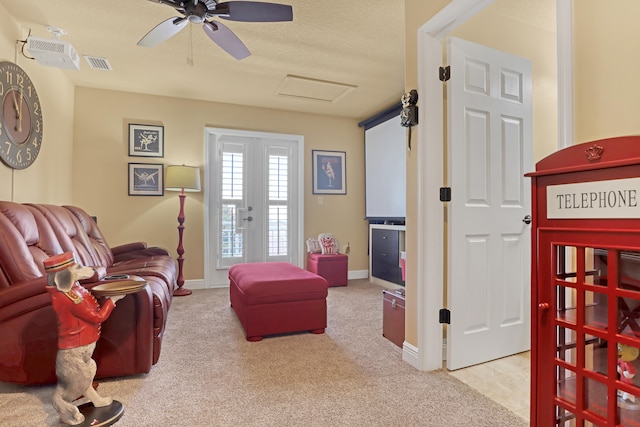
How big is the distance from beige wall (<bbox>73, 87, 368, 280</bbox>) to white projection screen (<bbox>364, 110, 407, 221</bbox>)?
677mm

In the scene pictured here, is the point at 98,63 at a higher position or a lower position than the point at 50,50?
higher

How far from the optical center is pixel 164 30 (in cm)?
218

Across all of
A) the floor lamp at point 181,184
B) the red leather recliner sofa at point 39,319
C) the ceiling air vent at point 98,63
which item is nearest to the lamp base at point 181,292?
the floor lamp at point 181,184

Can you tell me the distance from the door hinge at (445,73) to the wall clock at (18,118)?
9.89 feet

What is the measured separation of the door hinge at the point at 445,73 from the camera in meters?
2.01

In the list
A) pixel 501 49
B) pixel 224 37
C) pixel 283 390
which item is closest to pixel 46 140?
pixel 224 37

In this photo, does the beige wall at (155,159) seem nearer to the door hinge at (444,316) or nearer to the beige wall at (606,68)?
the door hinge at (444,316)

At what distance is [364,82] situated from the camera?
3848mm

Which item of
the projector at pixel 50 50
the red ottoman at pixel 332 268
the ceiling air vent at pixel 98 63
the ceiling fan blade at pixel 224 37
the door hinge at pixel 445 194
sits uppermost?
the ceiling air vent at pixel 98 63

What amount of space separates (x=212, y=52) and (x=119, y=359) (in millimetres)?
2626

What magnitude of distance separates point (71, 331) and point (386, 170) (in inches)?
151

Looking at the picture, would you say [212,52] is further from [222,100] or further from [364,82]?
[364,82]

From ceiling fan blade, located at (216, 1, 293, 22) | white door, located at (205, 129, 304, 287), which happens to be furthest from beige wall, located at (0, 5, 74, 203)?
ceiling fan blade, located at (216, 1, 293, 22)

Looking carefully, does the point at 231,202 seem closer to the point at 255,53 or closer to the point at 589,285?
the point at 255,53
